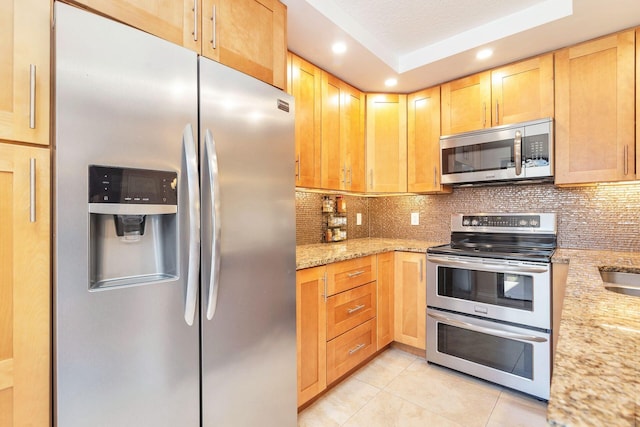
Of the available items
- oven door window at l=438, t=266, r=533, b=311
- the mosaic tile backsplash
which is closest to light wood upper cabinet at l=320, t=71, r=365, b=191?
the mosaic tile backsplash

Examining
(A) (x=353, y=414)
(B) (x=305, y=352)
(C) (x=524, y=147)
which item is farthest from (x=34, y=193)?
(C) (x=524, y=147)

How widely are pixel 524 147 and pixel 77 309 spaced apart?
2.62 metres

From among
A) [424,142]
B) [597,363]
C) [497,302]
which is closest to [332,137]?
[424,142]

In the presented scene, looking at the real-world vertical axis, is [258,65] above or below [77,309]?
above

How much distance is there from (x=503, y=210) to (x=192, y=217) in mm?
2453

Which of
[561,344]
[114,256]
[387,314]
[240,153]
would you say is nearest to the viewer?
[561,344]

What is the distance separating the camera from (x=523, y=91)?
7.22 ft

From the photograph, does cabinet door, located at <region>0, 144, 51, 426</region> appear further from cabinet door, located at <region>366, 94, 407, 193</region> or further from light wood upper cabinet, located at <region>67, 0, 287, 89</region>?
cabinet door, located at <region>366, 94, 407, 193</region>

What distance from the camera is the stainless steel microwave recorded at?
2092 millimetres

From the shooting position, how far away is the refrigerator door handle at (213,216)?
3.72ft

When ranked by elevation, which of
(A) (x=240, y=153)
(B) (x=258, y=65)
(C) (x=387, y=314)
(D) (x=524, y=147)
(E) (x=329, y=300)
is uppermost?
(B) (x=258, y=65)

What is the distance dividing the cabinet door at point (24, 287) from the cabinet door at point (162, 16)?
1.73 ft

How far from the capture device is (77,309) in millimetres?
878

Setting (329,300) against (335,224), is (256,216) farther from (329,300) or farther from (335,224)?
(335,224)
